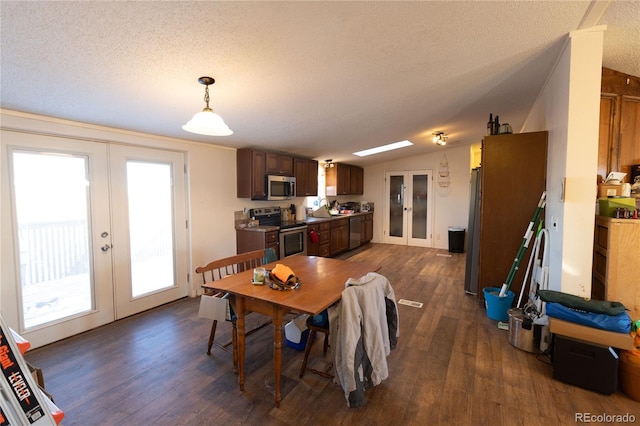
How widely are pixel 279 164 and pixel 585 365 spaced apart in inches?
166

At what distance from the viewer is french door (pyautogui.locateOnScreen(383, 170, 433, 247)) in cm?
715

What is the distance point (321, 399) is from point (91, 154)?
310 centimetres

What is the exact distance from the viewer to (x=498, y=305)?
10.0ft

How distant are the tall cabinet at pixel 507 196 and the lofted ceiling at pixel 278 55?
614 mm

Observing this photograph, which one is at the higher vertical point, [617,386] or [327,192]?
[327,192]

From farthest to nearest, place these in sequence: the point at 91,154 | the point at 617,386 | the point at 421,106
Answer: the point at 421,106 < the point at 91,154 < the point at 617,386

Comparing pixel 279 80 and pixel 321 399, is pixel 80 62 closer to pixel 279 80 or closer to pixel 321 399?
pixel 279 80

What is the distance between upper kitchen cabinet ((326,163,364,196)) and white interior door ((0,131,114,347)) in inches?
175

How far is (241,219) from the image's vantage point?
4.48 m

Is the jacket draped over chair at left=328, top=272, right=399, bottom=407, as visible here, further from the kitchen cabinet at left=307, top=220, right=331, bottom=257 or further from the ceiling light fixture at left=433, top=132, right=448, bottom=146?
the ceiling light fixture at left=433, top=132, right=448, bottom=146

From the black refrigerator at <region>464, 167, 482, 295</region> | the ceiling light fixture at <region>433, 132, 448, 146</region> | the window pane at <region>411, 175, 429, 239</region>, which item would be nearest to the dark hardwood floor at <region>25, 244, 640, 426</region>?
the black refrigerator at <region>464, 167, 482, 295</region>

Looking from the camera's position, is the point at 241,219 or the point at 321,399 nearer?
the point at 321,399

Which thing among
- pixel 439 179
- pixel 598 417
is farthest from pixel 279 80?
pixel 439 179

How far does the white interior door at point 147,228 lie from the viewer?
123 inches
